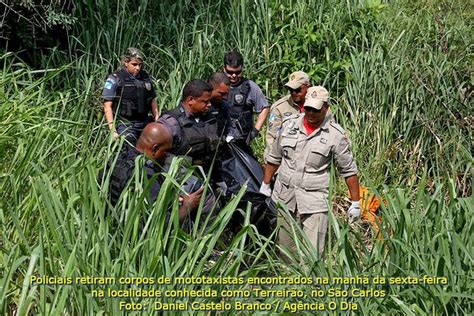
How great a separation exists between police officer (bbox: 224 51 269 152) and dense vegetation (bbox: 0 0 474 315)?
764 mm

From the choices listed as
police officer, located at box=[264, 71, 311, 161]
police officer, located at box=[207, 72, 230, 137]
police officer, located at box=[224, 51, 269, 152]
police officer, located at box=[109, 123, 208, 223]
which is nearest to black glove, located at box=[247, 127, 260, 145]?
police officer, located at box=[224, 51, 269, 152]

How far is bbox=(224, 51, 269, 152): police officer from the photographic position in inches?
238

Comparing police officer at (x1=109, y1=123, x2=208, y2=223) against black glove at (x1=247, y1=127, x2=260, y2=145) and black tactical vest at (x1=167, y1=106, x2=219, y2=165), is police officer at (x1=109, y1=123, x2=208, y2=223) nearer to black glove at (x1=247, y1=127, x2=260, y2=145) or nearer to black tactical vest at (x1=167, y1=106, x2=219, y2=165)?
black tactical vest at (x1=167, y1=106, x2=219, y2=165)

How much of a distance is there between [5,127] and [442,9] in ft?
16.2

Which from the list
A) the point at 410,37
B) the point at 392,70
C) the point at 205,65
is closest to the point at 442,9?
the point at 410,37

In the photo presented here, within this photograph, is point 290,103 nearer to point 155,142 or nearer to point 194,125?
point 194,125

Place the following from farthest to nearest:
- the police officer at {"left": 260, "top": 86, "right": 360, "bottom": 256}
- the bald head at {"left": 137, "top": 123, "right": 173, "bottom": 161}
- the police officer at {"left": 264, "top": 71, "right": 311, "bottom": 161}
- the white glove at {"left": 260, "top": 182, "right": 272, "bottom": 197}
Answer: the police officer at {"left": 264, "top": 71, "right": 311, "bottom": 161}, the white glove at {"left": 260, "top": 182, "right": 272, "bottom": 197}, the police officer at {"left": 260, "top": 86, "right": 360, "bottom": 256}, the bald head at {"left": 137, "top": 123, "right": 173, "bottom": 161}

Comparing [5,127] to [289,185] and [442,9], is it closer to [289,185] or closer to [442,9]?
[289,185]

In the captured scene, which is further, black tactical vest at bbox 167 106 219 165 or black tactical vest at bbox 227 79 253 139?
black tactical vest at bbox 227 79 253 139

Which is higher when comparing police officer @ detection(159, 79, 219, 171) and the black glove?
police officer @ detection(159, 79, 219, 171)

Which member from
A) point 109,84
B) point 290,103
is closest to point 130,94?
point 109,84

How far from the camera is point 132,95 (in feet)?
20.1

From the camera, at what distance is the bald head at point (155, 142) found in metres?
4.38

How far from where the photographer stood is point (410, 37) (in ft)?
23.9
